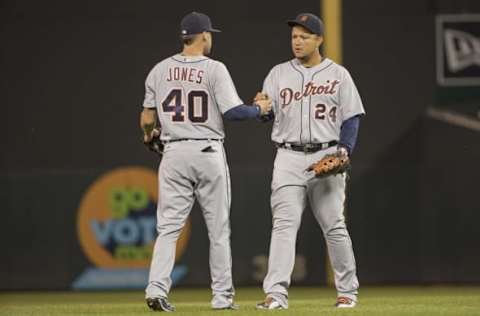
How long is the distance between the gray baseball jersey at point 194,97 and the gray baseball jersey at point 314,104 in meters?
0.36

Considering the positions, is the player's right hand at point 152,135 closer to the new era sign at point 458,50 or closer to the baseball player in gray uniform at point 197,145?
the baseball player in gray uniform at point 197,145

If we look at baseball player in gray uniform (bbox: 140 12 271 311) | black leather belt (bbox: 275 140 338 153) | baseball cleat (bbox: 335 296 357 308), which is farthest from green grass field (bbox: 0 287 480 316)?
black leather belt (bbox: 275 140 338 153)

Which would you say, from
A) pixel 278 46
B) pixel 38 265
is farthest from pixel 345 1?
pixel 38 265

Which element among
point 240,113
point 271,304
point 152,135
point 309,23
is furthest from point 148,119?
point 271,304

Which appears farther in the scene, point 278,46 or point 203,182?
point 278,46

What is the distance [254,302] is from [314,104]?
78.5 inches

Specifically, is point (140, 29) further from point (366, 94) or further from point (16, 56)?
point (366, 94)

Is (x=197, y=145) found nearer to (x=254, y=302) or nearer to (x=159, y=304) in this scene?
(x=159, y=304)

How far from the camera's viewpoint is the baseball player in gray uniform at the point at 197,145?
702 centimetres

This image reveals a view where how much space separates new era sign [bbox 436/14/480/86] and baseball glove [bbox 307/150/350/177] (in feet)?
14.3

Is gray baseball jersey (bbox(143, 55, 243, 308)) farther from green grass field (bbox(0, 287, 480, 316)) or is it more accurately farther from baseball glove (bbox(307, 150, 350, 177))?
baseball glove (bbox(307, 150, 350, 177))

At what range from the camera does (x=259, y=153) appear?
11219 millimetres

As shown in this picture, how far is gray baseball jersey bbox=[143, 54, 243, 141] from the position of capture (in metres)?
7.02

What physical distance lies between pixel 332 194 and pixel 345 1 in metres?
4.35
